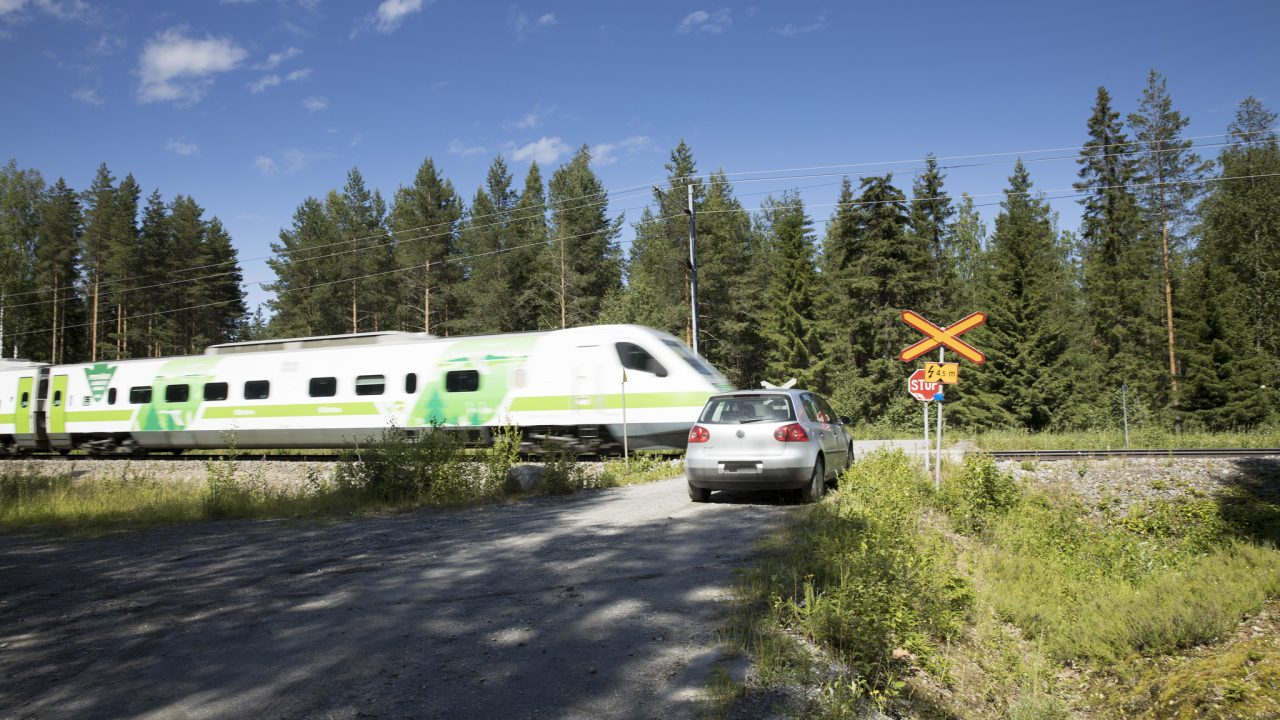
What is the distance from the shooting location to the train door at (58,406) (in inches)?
901

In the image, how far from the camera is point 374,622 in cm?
478

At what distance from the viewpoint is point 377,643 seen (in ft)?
14.3

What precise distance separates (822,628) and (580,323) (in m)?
37.7

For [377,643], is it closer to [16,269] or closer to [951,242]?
[951,242]

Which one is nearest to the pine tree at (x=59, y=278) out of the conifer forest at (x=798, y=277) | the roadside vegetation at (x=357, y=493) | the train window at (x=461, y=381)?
the conifer forest at (x=798, y=277)

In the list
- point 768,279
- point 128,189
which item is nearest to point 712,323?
point 768,279

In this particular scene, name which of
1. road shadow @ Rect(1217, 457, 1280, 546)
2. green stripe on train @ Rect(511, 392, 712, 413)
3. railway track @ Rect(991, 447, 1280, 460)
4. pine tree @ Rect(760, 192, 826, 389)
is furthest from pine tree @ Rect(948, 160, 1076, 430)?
green stripe on train @ Rect(511, 392, 712, 413)

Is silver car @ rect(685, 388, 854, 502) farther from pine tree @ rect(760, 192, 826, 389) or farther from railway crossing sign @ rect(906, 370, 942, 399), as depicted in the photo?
pine tree @ rect(760, 192, 826, 389)

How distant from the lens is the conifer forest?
35.1 m

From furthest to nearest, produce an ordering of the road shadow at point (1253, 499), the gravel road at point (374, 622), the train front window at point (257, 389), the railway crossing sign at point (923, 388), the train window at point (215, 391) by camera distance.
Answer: the train window at point (215, 391) → the train front window at point (257, 389) → the railway crossing sign at point (923, 388) → the road shadow at point (1253, 499) → the gravel road at point (374, 622)

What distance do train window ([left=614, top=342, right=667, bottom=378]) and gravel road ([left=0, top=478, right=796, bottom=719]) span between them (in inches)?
316

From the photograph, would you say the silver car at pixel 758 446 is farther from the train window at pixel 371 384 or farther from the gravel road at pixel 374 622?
the train window at pixel 371 384

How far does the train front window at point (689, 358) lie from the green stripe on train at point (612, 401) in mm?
757

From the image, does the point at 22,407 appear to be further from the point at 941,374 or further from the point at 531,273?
the point at 941,374
